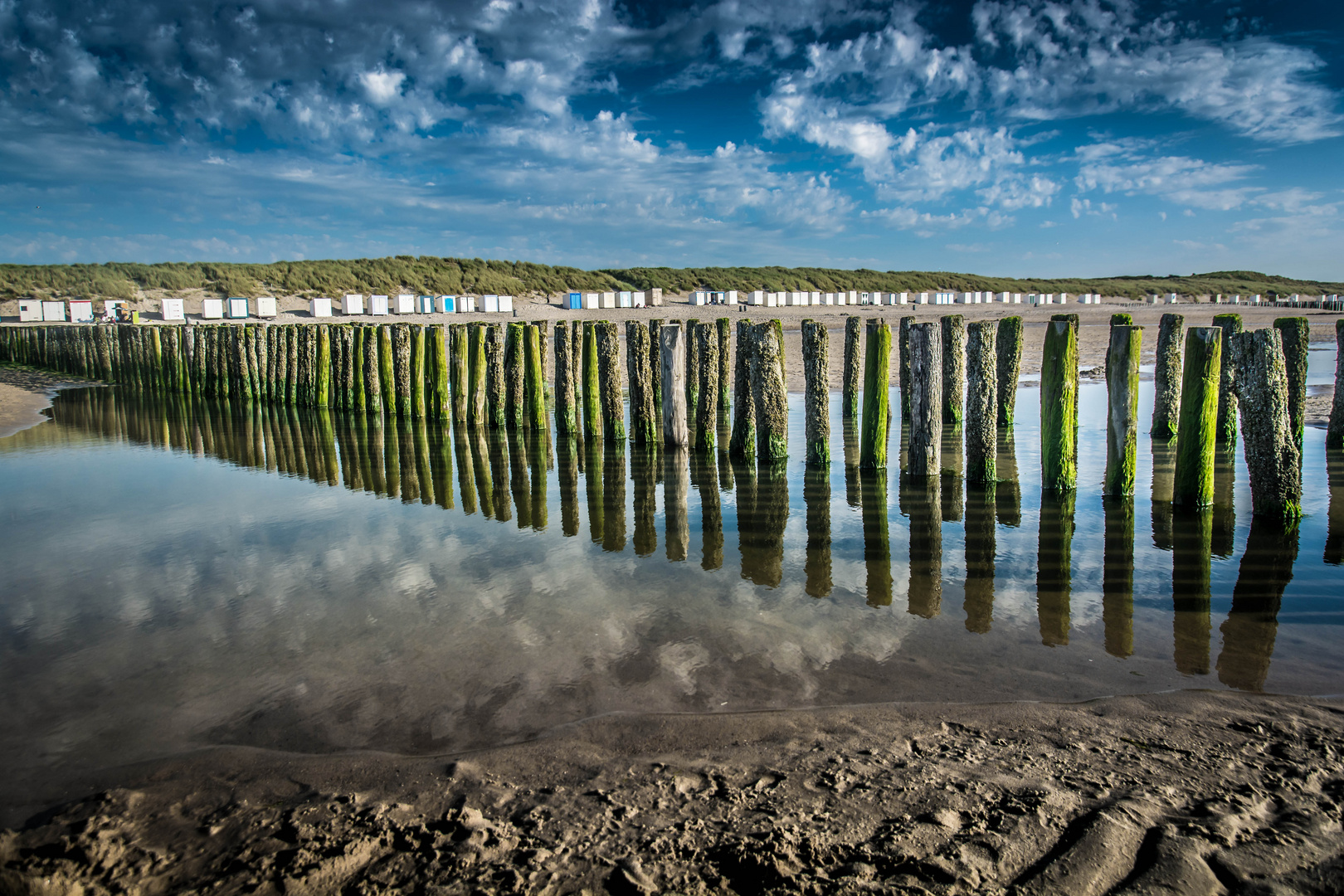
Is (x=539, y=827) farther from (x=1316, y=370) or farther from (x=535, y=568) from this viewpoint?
(x=1316, y=370)

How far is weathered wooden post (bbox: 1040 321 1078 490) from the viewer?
5.79 metres

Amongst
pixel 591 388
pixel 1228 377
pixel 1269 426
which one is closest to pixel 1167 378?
pixel 1228 377

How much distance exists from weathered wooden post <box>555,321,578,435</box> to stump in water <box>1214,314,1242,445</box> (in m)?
6.51

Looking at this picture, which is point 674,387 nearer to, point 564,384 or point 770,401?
point 770,401

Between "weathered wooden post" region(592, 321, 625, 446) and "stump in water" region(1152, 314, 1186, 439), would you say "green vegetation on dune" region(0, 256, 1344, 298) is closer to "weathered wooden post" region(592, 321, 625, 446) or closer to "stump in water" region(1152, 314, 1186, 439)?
"weathered wooden post" region(592, 321, 625, 446)

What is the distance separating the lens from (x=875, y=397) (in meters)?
6.82

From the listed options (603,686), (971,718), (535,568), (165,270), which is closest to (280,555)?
(535,568)

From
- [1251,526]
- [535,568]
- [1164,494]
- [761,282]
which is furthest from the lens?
[761,282]

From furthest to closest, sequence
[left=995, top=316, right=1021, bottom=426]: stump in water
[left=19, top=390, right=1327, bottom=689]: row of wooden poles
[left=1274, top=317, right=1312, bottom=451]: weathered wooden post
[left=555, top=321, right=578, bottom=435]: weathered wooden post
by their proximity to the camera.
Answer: [left=555, top=321, right=578, bottom=435]: weathered wooden post → [left=995, top=316, right=1021, bottom=426]: stump in water → [left=1274, top=317, right=1312, bottom=451]: weathered wooden post → [left=19, top=390, right=1327, bottom=689]: row of wooden poles

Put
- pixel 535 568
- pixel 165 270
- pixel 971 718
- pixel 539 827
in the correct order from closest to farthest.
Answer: pixel 539 827
pixel 971 718
pixel 535 568
pixel 165 270

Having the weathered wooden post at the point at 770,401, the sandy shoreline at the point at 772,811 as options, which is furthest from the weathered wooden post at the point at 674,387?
the sandy shoreline at the point at 772,811

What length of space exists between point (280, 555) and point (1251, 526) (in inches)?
262

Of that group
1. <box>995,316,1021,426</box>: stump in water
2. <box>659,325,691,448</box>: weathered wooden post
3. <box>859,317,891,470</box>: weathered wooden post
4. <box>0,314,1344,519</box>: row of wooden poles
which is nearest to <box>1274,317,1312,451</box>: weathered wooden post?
<box>0,314,1344,519</box>: row of wooden poles

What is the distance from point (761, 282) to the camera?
80.1 metres
